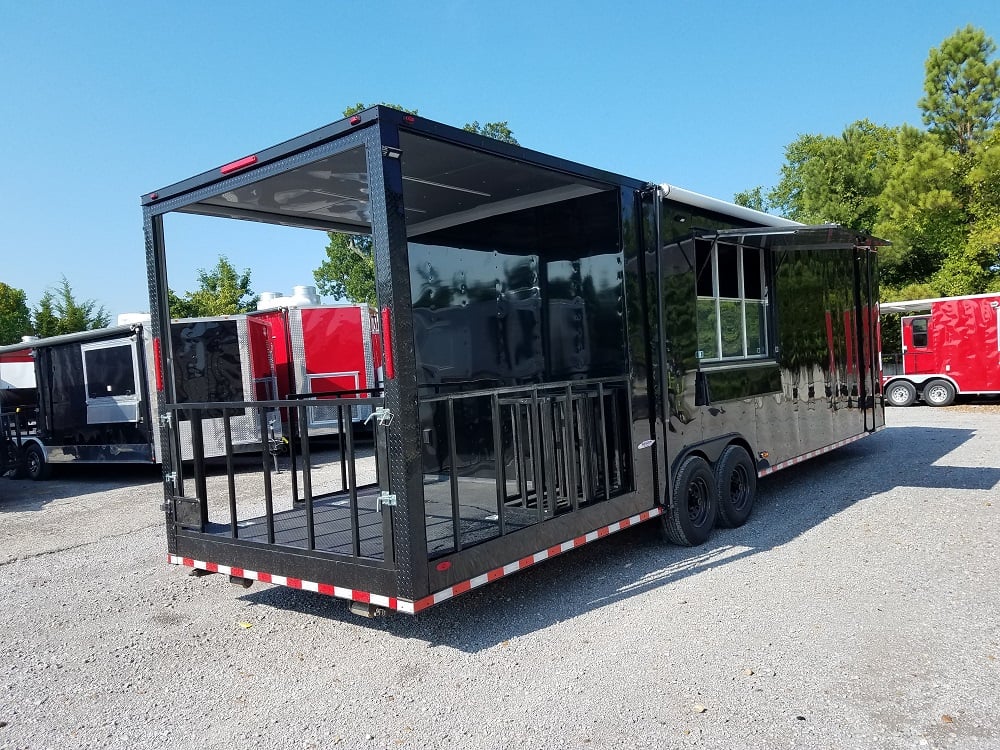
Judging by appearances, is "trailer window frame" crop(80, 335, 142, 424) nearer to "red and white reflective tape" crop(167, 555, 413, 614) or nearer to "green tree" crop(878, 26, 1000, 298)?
"red and white reflective tape" crop(167, 555, 413, 614)

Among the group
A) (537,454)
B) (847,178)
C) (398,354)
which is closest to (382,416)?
(398,354)

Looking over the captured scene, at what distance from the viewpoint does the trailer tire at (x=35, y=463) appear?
1322 centimetres

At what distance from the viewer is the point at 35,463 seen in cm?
1341

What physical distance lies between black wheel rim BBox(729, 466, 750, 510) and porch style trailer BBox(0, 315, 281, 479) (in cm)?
663

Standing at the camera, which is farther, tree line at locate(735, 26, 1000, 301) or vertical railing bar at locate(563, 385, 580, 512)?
tree line at locate(735, 26, 1000, 301)

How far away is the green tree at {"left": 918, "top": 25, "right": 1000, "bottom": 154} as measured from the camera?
21656 mm

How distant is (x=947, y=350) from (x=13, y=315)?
37.6 meters

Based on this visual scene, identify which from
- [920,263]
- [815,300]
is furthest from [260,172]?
[920,263]

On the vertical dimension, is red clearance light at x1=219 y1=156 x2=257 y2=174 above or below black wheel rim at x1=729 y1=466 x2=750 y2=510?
above

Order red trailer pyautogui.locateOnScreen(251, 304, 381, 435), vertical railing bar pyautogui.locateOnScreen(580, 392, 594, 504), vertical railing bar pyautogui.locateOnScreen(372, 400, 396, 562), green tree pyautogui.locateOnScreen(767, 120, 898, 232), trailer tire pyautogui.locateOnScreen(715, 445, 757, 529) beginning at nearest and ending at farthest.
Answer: vertical railing bar pyautogui.locateOnScreen(372, 400, 396, 562) → vertical railing bar pyautogui.locateOnScreen(580, 392, 594, 504) → trailer tire pyautogui.locateOnScreen(715, 445, 757, 529) → red trailer pyautogui.locateOnScreen(251, 304, 381, 435) → green tree pyautogui.locateOnScreen(767, 120, 898, 232)

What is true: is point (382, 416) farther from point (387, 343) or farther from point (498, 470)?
point (498, 470)

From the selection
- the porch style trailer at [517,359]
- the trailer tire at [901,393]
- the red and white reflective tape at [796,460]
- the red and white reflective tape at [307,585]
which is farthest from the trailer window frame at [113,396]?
the trailer tire at [901,393]

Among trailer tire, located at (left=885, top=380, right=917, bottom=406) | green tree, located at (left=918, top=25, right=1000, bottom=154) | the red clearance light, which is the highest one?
green tree, located at (left=918, top=25, right=1000, bottom=154)

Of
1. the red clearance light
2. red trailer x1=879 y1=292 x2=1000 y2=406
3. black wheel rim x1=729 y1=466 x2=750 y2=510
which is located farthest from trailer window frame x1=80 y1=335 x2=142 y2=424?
red trailer x1=879 y1=292 x2=1000 y2=406
